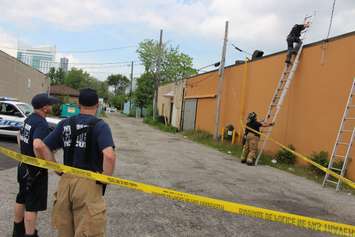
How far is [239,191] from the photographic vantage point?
29.5 ft

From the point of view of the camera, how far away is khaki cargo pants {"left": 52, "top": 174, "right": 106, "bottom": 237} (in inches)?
143

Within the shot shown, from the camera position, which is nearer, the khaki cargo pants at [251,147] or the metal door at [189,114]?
the khaki cargo pants at [251,147]

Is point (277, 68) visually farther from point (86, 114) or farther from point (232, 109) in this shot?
point (86, 114)

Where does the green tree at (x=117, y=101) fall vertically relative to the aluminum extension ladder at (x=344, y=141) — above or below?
below

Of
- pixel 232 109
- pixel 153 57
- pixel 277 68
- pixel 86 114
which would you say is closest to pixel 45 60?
pixel 153 57

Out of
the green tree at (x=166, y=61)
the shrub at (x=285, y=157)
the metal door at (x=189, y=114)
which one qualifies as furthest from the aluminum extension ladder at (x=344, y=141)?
the green tree at (x=166, y=61)

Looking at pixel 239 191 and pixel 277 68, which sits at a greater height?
pixel 277 68

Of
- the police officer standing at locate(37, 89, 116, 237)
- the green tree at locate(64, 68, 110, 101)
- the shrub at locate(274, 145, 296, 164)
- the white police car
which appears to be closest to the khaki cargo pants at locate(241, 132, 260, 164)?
the shrub at locate(274, 145, 296, 164)

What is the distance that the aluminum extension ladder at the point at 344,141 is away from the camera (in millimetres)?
10562

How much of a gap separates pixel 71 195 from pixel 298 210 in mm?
5203

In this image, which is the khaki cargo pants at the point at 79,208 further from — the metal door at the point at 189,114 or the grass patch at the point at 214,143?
the metal door at the point at 189,114

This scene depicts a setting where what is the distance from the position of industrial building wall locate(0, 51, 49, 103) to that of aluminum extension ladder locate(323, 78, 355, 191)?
2330 cm

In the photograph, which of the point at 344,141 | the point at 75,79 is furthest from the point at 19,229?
the point at 75,79

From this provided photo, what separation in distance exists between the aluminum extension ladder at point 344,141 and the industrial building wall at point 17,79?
76.5 ft
